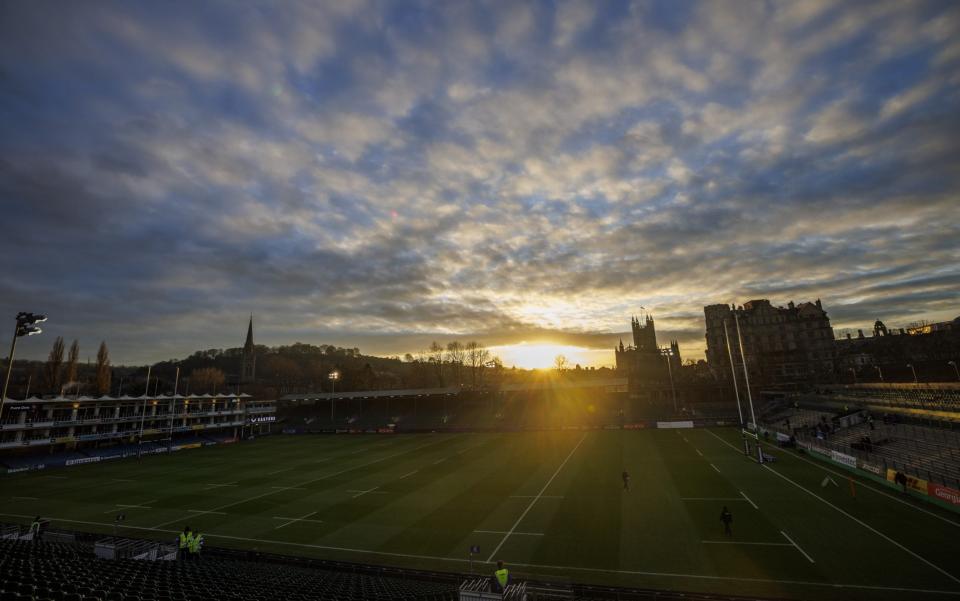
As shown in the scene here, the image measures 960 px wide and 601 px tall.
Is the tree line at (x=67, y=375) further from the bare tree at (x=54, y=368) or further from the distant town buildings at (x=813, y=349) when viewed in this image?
the distant town buildings at (x=813, y=349)

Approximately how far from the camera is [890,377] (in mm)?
89125

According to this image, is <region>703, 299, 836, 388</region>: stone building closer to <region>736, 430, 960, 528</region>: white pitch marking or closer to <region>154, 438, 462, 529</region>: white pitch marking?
<region>736, 430, 960, 528</region>: white pitch marking

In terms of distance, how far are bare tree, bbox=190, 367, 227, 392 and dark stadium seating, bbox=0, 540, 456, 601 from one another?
16284 centimetres

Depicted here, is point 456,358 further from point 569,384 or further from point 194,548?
point 194,548

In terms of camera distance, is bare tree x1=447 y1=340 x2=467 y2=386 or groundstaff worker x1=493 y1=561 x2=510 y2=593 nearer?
groundstaff worker x1=493 y1=561 x2=510 y2=593

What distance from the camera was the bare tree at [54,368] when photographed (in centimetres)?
10462

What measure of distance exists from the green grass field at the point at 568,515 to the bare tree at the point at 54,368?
216 ft

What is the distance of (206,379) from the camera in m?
172

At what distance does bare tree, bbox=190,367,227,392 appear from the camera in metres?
164

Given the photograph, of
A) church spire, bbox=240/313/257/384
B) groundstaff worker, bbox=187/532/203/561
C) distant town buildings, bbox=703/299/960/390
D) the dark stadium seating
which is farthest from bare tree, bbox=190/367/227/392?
distant town buildings, bbox=703/299/960/390

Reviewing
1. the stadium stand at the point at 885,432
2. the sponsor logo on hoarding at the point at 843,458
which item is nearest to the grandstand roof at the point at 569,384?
the stadium stand at the point at 885,432

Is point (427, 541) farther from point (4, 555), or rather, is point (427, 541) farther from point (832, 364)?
point (832, 364)

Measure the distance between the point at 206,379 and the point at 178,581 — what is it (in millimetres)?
185371

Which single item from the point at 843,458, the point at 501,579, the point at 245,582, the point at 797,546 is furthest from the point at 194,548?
the point at 843,458
